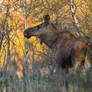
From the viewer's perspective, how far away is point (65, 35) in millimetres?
7594

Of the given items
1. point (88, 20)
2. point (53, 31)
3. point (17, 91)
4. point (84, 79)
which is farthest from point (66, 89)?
point (88, 20)

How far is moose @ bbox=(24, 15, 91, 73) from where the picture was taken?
6660mm

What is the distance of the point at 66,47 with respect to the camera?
23.3 feet

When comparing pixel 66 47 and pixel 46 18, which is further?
pixel 46 18

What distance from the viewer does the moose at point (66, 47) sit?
666 centimetres

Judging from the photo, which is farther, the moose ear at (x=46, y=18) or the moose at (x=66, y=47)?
the moose ear at (x=46, y=18)

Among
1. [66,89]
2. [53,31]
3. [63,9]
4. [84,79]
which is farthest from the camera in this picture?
[63,9]

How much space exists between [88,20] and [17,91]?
6642mm

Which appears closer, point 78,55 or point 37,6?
point 78,55

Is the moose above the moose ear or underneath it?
underneath

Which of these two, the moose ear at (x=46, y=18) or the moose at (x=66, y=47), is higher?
the moose ear at (x=46, y=18)

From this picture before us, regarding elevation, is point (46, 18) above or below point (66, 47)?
above

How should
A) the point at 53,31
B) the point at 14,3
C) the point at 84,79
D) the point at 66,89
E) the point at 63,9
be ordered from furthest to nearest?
the point at 63,9
the point at 14,3
the point at 53,31
the point at 84,79
the point at 66,89

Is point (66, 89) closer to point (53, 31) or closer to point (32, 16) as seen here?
point (53, 31)
